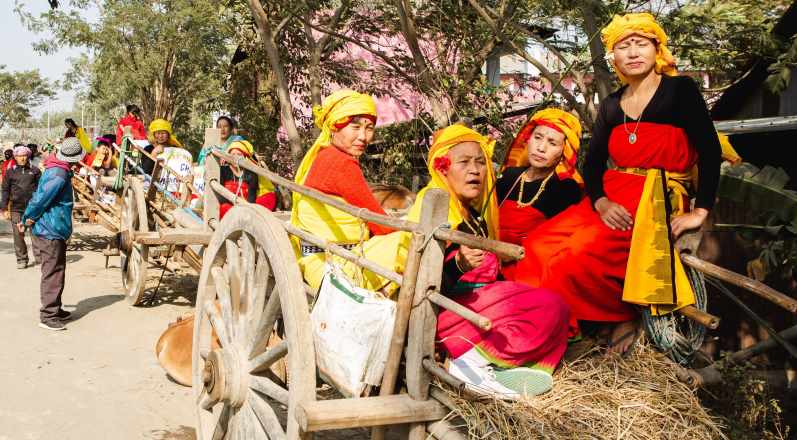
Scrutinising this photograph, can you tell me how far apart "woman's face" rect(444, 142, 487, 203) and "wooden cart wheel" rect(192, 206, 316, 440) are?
0.76 m

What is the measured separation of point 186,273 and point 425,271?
28.3ft

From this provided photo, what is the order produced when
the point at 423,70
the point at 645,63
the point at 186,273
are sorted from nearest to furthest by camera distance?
the point at 645,63
the point at 423,70
the point at 186,273

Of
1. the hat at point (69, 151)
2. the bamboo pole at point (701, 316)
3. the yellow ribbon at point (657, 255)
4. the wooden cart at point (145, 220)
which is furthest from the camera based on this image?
the hat at point (69, 151)

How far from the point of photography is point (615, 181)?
3166 millimetres

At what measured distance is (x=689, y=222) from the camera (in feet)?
9.49

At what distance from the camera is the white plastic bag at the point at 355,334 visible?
96.6 inches

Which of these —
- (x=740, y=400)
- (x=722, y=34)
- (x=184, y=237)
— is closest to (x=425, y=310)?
(x=740, y=400)

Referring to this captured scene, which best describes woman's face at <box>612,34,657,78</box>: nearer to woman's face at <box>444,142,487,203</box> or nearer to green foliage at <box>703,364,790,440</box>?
woman's face at <box>444,142,487,203</box>

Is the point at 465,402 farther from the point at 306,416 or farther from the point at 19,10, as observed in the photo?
the point at 19,10

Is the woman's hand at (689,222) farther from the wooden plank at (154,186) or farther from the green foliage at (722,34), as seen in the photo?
the wooden plank at (154,186)

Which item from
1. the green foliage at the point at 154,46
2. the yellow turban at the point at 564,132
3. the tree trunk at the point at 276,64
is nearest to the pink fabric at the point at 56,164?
the tree trunk at the point at 276,64

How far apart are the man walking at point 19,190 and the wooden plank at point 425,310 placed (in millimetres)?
10362

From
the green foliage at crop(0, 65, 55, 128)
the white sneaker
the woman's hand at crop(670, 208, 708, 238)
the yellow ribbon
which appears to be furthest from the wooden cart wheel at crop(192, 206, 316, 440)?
the green foliage at crop(0, 65, 55, 128)

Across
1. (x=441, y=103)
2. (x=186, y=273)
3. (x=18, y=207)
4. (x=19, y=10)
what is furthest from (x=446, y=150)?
(x=19, y=10)
